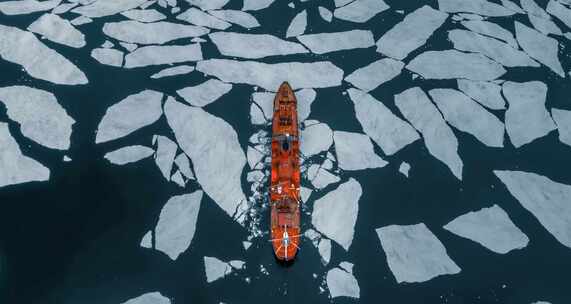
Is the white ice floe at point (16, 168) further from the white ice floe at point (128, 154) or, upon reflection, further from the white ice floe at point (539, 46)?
the white ice floe at point (539, 46)

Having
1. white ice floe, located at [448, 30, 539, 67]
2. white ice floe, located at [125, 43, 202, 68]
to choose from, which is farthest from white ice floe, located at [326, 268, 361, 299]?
white ice floe, located at [448, 30, 539, 67]

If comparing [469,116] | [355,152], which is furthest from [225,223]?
[469,116]

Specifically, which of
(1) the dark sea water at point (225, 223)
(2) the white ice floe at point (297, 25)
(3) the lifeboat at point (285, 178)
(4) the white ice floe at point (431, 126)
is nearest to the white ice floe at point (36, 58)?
(1) the dark sea water at point (225, 223)

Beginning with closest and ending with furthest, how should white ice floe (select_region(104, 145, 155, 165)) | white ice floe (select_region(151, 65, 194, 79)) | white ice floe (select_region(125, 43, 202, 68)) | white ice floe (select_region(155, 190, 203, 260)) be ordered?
1. white ice floe (select_region(155, 190, 203, 260))
2. white ice floe (select_region(104, 145, 155, 165))
3. white ice floe (select_region(151, 65, 194, 79))
4. white ice floe (select_region(125, 43, 202, 68))

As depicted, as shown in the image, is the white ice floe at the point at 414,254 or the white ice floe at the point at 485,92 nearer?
the white ice floe at the point at 414,254

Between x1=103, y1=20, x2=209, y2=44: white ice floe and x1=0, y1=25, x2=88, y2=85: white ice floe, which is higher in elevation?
x1=103, y1=20, x2=209, y2=44: white ice floe

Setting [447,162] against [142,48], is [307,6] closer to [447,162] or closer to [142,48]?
A: [142,48]

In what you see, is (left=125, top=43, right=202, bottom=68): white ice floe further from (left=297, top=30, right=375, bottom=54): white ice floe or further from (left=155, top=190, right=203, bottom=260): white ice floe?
(left=155, top=190, right=203, bottom=260): white ice floe
